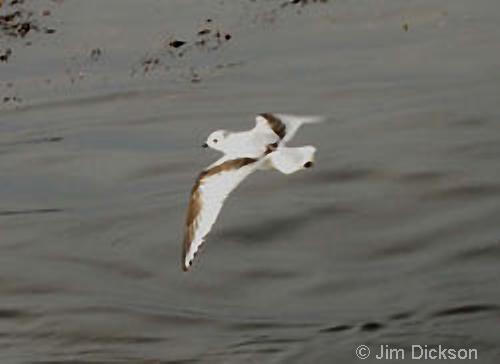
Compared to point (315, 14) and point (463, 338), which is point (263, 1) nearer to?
point (315, 14)

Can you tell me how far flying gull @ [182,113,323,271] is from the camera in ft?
20.5

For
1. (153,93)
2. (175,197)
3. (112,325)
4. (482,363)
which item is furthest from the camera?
(153,93)

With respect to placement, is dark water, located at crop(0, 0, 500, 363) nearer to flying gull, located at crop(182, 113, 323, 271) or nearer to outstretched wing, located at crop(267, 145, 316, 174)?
flying gull, located at crop(182, 113, 323, 271)

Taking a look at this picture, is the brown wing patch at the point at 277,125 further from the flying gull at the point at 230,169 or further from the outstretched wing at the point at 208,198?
the outstretched wing at the point at 208,198

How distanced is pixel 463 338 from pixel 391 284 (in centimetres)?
81

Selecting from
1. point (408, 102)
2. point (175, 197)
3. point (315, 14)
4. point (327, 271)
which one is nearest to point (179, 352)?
point (327, 271)

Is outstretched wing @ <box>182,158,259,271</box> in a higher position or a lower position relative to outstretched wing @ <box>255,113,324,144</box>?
lower

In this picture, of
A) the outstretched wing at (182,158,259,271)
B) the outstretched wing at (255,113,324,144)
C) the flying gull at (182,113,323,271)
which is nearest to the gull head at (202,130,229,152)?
the flying gull at (182,113,323,271)

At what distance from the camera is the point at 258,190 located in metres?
8.16

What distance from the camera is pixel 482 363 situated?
5434 millimetres

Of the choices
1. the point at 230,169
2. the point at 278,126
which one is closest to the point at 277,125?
the point at 278,126

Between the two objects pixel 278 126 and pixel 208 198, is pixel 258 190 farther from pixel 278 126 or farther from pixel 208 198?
pixel 208 198

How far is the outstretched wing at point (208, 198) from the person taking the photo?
627 cm

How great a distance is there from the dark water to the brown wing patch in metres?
0.71
